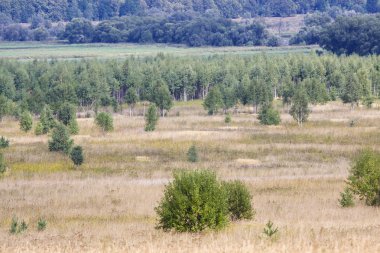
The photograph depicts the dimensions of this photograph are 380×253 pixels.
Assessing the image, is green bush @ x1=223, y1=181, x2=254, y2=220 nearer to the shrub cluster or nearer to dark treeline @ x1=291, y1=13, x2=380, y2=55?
the shrub cluster

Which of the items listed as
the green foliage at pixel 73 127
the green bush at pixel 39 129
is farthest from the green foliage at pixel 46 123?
the green foliage at pixel 73 127

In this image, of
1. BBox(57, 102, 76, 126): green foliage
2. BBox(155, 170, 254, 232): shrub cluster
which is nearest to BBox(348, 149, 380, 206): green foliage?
BBox(155, 170, 254, 232): shrub cluster

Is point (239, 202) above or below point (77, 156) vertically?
above

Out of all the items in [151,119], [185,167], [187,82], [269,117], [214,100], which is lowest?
[185,167]

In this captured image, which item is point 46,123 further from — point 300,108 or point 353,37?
point 353,37

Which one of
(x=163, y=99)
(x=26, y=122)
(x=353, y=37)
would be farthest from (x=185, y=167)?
(x=353, y=37)

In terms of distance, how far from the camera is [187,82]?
141m

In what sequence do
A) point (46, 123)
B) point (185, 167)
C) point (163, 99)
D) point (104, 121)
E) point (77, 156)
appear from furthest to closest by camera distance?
point (163, 99) → point (46, 123) → point (104, 121) → point (77, 156) → point (185, 167)

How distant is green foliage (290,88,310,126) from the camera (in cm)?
9462

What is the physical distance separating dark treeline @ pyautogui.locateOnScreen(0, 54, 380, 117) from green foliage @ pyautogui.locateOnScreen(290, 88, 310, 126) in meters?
17.8

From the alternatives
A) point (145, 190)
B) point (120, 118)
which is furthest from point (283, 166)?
point (120, 118)

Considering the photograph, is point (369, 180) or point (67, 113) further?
point (67, 113)

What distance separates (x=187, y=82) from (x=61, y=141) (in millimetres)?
73025

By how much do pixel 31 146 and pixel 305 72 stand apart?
79.7 metres
